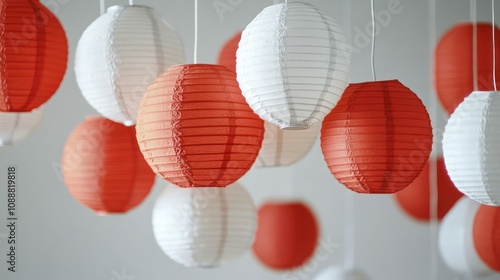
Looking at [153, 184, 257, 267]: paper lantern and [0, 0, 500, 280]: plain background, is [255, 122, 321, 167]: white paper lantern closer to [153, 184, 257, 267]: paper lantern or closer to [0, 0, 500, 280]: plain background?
[153, 184, 257, 267]: paper lantern

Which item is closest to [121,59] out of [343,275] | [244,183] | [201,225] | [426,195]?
[201,225]

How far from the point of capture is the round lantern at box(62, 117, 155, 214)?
98.7 inches

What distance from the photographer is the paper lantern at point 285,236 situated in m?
3.35

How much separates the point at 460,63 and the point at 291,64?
117 centimetres

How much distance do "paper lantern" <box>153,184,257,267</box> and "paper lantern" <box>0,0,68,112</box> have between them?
468 millimetres

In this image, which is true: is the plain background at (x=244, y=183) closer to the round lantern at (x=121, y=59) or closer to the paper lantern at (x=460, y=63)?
the paper lantern at (x=460, y=63)

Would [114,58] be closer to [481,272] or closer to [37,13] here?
[37,13]

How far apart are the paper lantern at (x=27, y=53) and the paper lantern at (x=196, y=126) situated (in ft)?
1.22

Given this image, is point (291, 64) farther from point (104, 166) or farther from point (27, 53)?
point (104, 166)

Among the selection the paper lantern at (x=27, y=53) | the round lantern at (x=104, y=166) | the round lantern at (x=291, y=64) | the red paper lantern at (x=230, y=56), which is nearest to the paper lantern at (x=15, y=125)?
the round lantern at (x=104, y=166)

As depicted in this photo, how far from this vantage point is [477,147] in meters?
2.02

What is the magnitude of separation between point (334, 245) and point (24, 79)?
2.35m

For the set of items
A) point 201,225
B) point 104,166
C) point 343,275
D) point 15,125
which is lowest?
point 343,275

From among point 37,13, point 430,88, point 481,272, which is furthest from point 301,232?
point 37,13
